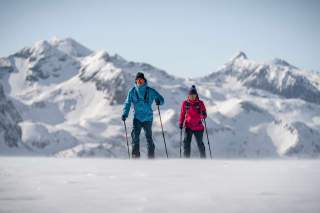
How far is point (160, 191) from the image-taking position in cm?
585

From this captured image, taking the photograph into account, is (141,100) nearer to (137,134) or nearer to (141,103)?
(141,103)

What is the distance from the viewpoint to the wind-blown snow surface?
4859 millimetres

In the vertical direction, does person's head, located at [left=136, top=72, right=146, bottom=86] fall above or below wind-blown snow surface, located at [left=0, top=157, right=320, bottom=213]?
above

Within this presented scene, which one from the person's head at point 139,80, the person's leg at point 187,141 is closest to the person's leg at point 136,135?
the person's head at point 139,80

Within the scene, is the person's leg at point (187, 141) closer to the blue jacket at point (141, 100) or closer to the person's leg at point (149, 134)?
the person's leg at point (149, 134)

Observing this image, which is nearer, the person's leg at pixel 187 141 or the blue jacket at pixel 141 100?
the blue jacket at pixel 141 100

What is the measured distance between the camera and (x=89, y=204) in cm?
500

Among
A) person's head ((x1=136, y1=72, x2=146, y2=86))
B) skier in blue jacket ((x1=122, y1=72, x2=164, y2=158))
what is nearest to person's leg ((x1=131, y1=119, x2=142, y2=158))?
skier in blue jacket ((x1=122, y1=72, x2=164, y2=158))

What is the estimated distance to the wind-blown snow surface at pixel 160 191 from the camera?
486 centimetres

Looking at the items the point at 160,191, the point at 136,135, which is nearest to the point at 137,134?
the point at 136,135

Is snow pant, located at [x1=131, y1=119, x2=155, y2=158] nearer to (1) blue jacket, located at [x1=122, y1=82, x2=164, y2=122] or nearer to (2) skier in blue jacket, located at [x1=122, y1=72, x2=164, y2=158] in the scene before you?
(2) skier in blue jacket, located at [x1=122, y1=72, x2=164, y2=158]

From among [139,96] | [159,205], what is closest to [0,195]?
[159,205]

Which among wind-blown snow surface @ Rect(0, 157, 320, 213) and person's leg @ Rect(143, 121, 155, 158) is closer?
wind-blown snow surface @ Rect(0, 157, 320, 213)

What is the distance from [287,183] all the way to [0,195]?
3392 mm
